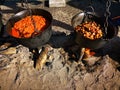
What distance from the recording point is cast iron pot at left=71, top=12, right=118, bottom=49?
19.7 feet

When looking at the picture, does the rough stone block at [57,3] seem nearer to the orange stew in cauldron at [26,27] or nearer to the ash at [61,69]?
the ash at [61,69]

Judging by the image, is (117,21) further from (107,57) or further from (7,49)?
(7,49)

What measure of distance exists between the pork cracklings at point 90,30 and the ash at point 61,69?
1.10 meters

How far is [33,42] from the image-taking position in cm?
612

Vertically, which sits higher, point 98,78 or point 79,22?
point 79,22

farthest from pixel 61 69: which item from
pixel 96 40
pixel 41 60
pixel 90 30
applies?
pixel 96 40

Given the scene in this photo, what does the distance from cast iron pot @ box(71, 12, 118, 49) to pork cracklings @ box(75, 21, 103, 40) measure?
143 mm

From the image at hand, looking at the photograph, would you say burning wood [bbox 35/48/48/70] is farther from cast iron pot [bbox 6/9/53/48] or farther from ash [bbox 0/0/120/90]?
cast iron pot [bbox 6/9/53/48]

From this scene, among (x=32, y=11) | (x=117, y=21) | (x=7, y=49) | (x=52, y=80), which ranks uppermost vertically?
(x=32, y=11)

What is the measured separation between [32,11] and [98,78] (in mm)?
3069

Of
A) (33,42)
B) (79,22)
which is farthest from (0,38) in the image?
(79,22)

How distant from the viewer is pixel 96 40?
232 inches

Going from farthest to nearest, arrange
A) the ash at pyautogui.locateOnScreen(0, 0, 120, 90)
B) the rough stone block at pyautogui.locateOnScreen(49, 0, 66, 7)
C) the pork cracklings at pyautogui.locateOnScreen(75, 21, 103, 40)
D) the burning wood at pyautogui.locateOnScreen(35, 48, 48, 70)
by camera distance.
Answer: the rough stone block at pyautogui.locateOnScreen(49, 0, 66, 7) → the burning wood at pyautogui.locateOnScreen(35, 48, 48, 70) → the ash at pyautogui.locateOnScreen(0, 0, 120, 90) → the pork cracklings at pyautogui.locateOnScreen(75, 21, 103, 40)

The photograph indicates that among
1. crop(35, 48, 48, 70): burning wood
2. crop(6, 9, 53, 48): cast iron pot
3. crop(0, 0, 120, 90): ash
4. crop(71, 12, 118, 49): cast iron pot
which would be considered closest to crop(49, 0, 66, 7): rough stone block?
crop(0, 0, 120, 90): ash
